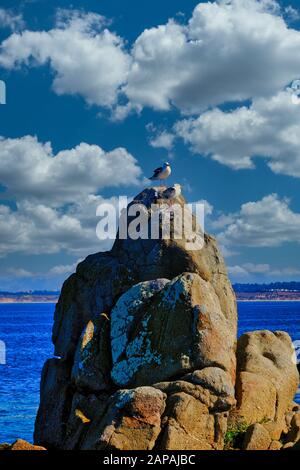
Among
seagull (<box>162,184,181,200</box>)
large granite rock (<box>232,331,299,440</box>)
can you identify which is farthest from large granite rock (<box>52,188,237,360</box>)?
large granite rock (<box>232,331,299,440</box>)

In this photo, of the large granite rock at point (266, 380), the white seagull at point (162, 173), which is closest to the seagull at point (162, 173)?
the white seagull at point (162, 173)

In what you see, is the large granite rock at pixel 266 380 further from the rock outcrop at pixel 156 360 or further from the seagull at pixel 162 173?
the seagull at pixel 162 173

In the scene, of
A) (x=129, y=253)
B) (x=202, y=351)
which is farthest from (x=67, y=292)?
(x=202, y=351)

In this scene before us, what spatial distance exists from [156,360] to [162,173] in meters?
9.30

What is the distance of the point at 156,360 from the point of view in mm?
21016

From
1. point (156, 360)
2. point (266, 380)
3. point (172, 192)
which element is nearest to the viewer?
point (156, 360)

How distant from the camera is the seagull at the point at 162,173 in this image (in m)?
26.8

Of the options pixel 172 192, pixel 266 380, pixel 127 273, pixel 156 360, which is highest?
pixel 172 192

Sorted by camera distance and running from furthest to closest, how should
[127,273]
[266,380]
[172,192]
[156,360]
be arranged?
[172,192] → [127,273] → [266,380] → [156,360]

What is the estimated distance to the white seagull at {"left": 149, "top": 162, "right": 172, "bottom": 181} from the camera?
87.8 ft

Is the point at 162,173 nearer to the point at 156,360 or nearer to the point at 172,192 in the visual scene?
the point at 172,192

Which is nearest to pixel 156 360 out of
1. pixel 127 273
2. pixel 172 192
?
pixel 127 273

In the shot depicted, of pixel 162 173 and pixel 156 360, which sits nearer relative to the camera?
pixel 156 360
